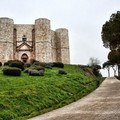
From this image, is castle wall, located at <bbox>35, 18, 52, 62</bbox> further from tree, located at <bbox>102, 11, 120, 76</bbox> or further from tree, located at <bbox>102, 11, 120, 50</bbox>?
tree, located at <bbox>102, 11, 120, 50</bbox>

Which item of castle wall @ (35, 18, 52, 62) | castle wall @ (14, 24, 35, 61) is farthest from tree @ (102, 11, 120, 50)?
castle wall @ (14, 24, 35, 61)

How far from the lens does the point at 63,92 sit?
75.5 ft

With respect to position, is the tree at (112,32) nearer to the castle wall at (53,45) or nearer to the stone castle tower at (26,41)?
the stone castle tower at (26,41)

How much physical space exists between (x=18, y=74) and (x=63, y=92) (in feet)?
25.6

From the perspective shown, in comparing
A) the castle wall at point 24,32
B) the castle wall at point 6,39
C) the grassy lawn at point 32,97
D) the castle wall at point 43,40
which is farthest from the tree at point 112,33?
the castle wall at point 24,32

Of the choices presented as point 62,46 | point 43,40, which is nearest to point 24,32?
point 43,40

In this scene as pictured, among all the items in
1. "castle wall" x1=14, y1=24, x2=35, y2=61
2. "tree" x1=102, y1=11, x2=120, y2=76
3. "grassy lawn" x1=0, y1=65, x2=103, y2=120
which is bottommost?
"grassy lawn" x1=0, y1=65, x2=103, y2=120

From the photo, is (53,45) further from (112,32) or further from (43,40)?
(112,32)

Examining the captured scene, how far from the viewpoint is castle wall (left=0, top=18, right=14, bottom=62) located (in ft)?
199

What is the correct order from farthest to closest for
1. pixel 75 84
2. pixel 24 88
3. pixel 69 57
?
pixel 69 57
pixel 75 84
pixel 24 88

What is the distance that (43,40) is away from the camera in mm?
Answer: 61750

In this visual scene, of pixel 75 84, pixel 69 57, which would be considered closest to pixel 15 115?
pixel 75 84

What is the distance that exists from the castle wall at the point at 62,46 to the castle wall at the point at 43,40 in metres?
5.79

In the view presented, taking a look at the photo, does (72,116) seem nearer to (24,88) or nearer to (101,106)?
(101,106)
